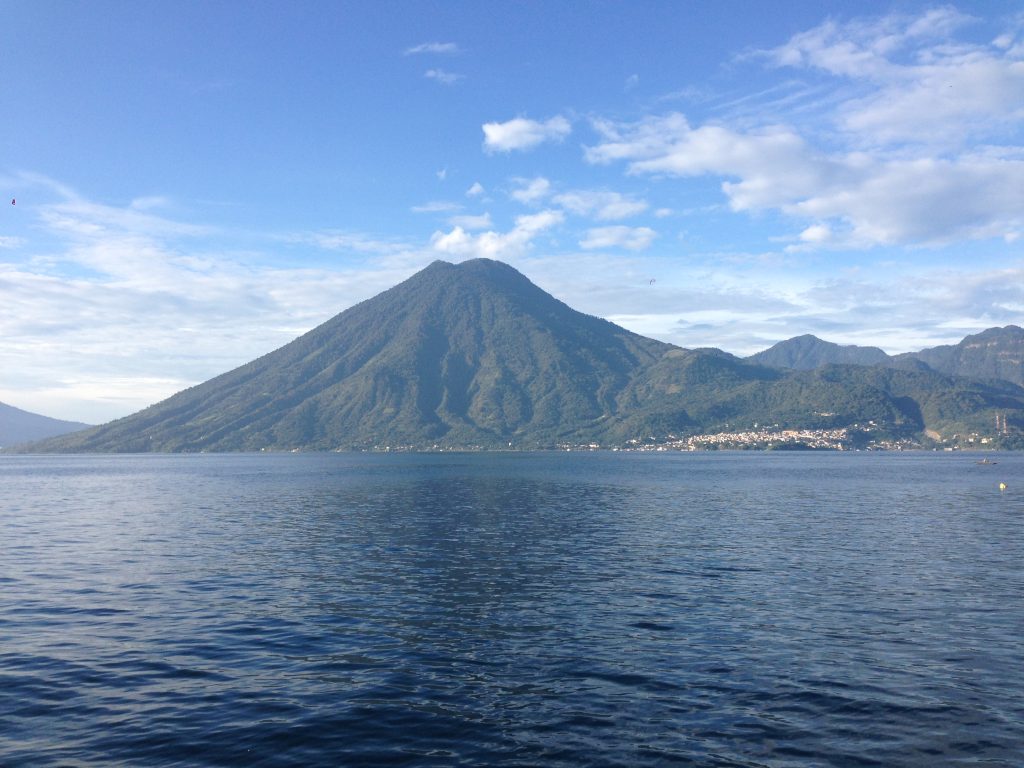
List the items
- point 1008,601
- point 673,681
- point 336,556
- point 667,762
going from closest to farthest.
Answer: point 667,762 → point 673,681 → point 1008,601 → point 336,556

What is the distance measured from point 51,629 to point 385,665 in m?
20.0

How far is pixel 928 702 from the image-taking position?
89.0 ft

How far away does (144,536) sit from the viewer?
74625 millimetres

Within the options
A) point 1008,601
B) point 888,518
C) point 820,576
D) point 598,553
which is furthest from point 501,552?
point 888,518

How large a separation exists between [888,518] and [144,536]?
8719 centimetres

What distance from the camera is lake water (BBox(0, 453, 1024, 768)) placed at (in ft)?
78.1

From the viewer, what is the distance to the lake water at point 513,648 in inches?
937

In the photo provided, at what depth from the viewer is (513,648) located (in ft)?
112

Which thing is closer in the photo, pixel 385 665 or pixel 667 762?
pixel 667 762

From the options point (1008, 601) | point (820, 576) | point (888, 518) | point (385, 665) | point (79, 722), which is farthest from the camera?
point (888, 518)

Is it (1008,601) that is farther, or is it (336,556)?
(336,556)

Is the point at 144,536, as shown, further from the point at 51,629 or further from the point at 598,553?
the point at 598,553

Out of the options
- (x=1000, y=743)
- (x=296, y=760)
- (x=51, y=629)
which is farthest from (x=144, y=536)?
(x=1000, y=743)

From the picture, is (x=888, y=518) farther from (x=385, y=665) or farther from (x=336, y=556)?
(x=385, y=665)
